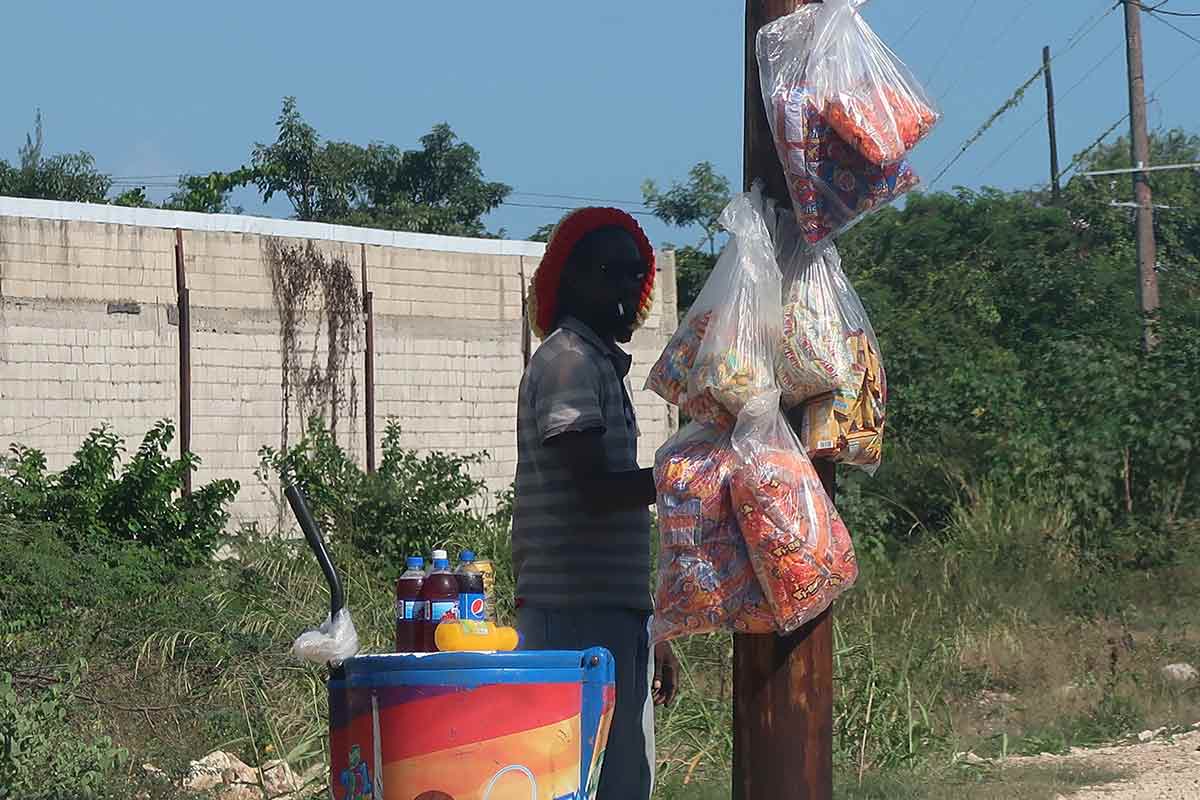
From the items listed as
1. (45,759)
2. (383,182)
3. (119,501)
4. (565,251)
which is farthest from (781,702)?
(383,182)

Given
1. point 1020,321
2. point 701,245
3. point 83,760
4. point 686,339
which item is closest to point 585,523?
point 686,339

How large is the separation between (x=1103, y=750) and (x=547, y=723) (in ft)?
17.2

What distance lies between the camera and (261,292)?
1288cm

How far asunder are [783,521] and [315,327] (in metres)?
10.2

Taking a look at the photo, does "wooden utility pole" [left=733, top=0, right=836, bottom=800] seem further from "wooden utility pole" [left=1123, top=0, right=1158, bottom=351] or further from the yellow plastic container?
"wooden utility pole" [left=1123, top=0, right=1158, bottom=351]

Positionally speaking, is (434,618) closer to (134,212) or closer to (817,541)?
(817,541)

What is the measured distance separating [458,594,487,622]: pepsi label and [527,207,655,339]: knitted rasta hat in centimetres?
93

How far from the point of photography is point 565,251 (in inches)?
163

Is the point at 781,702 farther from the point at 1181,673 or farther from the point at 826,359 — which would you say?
the point at 1181,673

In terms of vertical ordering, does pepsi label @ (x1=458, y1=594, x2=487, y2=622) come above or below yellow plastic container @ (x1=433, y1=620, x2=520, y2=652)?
above

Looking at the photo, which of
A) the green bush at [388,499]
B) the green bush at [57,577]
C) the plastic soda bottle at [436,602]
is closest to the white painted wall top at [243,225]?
the green bush at [388,499]

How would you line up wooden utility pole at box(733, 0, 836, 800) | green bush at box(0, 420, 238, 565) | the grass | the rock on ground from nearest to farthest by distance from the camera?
1. wooden utility pole at box(733, 0, 836, 800)
2. the grass
3. the rock on ground
4. green bush at box(0, 420, 238, 565)

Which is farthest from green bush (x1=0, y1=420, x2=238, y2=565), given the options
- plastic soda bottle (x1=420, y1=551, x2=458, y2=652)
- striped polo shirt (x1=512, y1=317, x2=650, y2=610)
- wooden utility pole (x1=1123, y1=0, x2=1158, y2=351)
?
wooden utility pole (x1=1123, y1=0, x2=1158, y2=351)

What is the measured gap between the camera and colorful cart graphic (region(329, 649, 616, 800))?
10.1 ft
